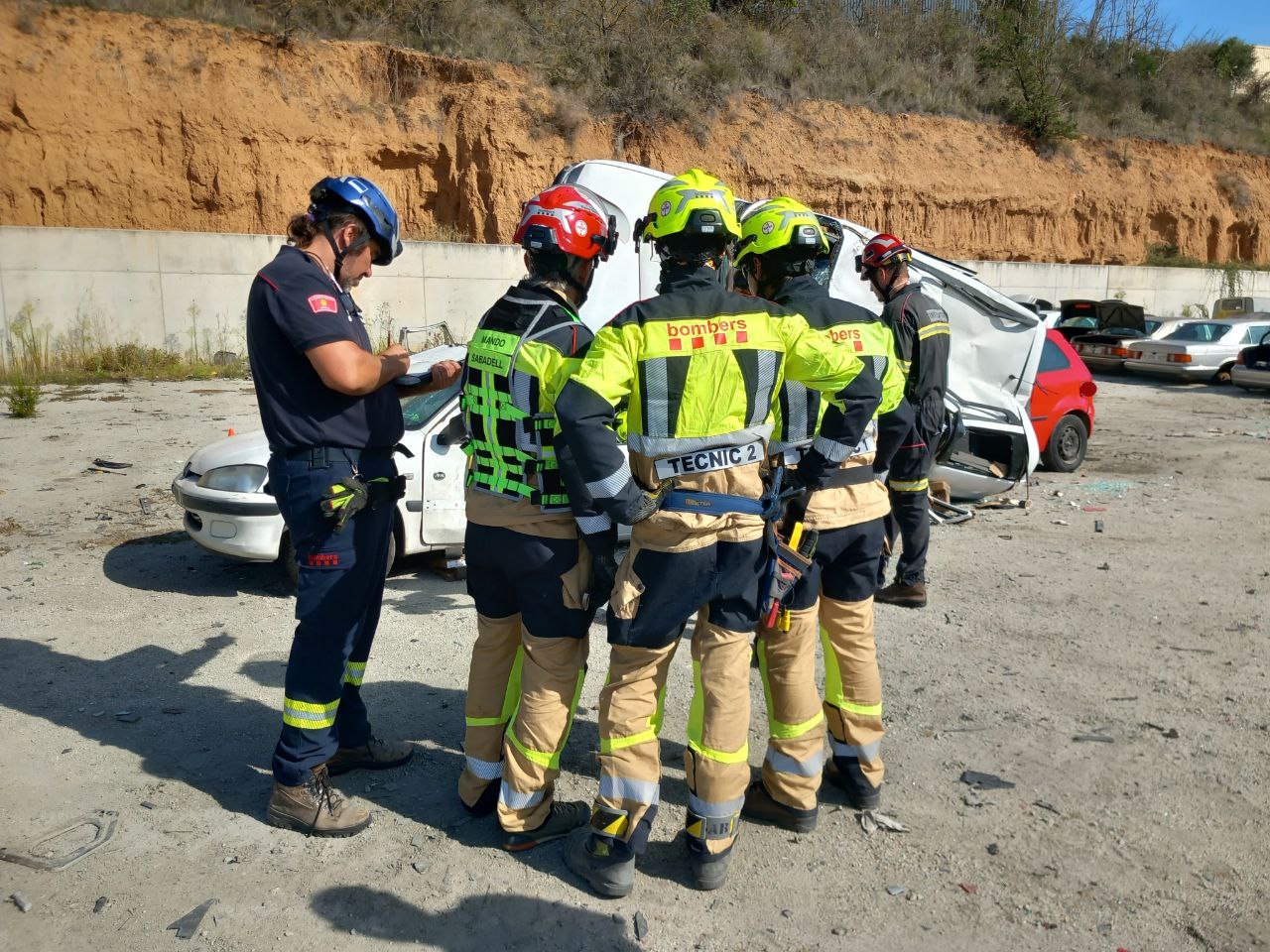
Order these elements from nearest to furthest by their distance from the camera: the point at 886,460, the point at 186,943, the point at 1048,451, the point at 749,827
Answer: the point at 186,943 → the point at 749,827 → the point at 886,460 → the point at 1048,451

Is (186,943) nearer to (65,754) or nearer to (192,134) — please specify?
(65,754)

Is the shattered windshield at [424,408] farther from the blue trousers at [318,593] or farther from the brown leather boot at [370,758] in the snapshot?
the blue trousers at [318,593]

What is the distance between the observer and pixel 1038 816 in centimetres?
377

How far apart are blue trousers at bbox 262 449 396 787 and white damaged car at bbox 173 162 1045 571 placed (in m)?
1.99

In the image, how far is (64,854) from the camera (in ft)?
11.2

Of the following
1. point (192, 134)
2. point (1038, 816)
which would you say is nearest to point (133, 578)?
point (1038, 816)

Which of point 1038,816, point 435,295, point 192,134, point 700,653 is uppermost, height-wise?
point 192,134

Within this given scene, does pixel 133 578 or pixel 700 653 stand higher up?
pixel 700 653

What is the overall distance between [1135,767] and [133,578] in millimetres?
5979

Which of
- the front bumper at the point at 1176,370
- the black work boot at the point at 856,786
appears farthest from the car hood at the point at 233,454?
the front bumper at the point at 1176,370

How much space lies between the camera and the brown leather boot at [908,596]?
6.25m

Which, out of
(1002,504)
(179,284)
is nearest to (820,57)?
(179,284)

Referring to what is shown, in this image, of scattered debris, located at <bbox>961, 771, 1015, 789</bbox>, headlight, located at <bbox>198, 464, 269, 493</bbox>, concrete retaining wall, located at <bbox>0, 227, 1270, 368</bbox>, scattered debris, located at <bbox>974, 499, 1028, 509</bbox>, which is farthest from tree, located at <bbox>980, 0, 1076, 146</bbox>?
scattered debris, located at <bbox>961, 771, 1015, 789</bbox>

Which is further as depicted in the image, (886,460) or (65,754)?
(886,460)
